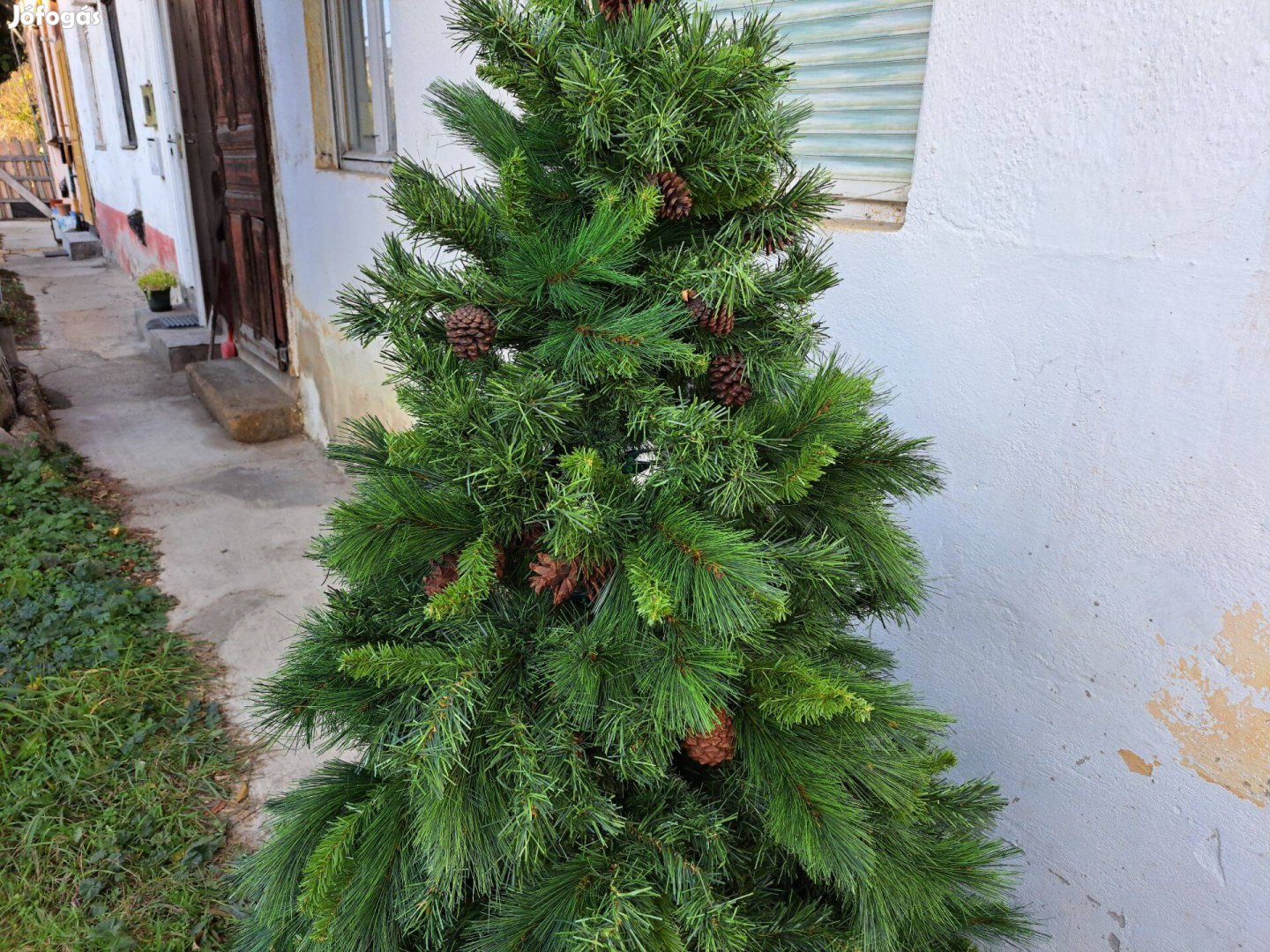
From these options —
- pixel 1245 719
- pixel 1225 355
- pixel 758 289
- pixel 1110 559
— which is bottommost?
pixel 1245 719

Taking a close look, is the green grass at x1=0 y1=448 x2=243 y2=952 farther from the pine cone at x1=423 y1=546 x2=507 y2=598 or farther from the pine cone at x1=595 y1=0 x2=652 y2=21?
the pine cone at x1=595 y1=0 x2=652 y2=21

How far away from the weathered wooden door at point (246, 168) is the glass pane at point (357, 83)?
1.01 meters

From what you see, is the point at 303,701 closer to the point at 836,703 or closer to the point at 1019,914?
the point at 836,703

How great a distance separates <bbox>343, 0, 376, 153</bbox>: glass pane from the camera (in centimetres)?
429

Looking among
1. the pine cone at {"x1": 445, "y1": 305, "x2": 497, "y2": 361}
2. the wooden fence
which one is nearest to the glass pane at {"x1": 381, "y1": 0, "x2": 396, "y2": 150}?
the pine cone at {"x1": 445, "y1": 305, "x2": 497, "y2": 361}

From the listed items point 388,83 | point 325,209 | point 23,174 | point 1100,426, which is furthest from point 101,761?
point 23,174

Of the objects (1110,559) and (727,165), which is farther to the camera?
(1110,559)

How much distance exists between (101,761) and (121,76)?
1011 centimetres

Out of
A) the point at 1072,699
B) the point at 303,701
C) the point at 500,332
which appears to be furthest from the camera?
the point at 1072,699

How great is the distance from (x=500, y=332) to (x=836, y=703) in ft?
2.05

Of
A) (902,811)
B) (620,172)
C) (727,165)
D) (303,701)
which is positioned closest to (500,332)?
(620,172)

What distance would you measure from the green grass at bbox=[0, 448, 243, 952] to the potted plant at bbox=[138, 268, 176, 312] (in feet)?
17.1

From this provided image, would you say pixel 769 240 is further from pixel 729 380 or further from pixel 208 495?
pixel 208 495

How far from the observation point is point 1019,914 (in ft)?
4.66
